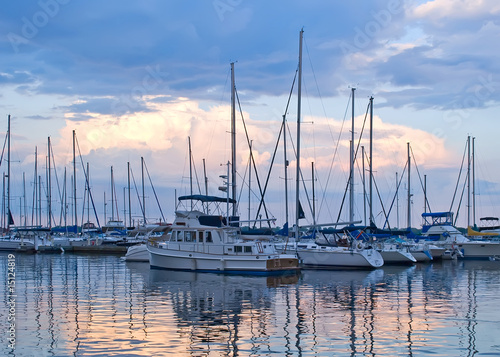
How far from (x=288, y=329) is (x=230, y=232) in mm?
20493

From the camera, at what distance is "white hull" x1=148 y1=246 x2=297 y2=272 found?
37.2 meters

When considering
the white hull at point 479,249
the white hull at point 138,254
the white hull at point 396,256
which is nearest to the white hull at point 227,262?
the white hull at point 138,254

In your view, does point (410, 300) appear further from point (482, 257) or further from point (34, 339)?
point (482, 257)

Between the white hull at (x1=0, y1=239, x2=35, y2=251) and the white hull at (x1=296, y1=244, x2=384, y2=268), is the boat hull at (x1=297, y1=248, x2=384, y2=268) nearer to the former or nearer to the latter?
the white hull at (x1=296, y1=244, x2=384, y2=268)

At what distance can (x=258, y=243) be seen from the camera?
38.1 m

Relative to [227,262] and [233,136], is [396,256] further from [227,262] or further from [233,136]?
[227,262]

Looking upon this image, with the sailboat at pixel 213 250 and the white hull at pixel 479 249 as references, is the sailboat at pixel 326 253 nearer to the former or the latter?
the sailboat at pixel 213 250

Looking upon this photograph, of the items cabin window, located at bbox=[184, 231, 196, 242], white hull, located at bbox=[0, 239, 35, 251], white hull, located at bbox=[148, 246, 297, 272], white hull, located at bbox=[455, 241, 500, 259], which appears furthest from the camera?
white hull, located at bbox=[0, 239, 35, 251]

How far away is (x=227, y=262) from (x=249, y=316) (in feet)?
53.6

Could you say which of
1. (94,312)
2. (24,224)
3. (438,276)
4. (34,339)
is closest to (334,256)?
(438,276)

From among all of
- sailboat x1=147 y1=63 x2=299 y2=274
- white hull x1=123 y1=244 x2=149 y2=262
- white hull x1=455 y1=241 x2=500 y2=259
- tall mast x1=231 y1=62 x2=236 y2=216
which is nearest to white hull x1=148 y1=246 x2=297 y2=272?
sailboat x1=147 y1=63 x2=299 y2=274

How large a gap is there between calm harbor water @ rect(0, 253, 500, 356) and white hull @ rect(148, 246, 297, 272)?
2.79 feet

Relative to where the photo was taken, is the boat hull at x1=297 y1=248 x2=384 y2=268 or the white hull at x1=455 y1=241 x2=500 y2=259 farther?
the white hull at x1=455 y1=241 x2=500 y2=259

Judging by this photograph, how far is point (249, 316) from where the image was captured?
2156 cm
